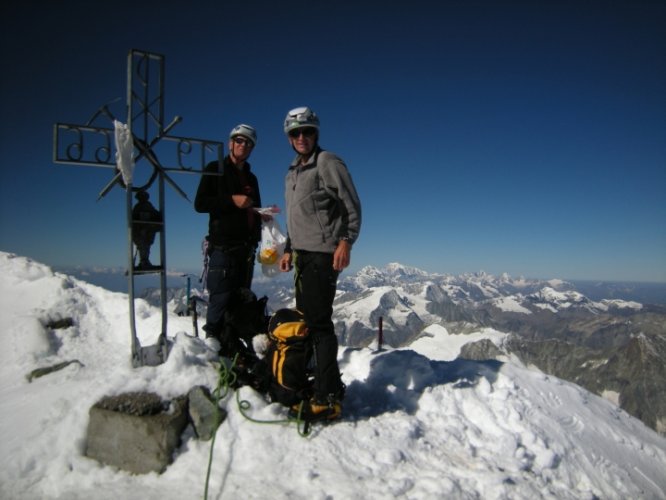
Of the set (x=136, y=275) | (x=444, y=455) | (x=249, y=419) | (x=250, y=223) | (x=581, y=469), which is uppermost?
(x=250, y=223)

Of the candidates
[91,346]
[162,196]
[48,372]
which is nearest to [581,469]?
[162,196]

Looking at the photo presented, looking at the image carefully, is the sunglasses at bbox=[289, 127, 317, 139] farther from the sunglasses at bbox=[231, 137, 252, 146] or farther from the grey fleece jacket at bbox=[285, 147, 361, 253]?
the sunglasses at bbox=[231, 137, 252, 146]

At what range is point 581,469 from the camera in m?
4.77

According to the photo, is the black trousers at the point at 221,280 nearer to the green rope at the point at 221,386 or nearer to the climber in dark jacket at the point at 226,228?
the climber in dark jacket at the point at 226,228

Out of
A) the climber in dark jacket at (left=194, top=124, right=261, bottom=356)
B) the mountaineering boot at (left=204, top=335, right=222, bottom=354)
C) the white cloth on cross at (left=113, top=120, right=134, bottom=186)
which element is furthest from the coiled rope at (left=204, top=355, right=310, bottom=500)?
the white cloth on cross at (left=113, top=120, right=134, bottom=186)

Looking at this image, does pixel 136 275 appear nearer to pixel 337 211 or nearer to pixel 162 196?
pixel 162 196

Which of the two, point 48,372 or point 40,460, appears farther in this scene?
point 48,372

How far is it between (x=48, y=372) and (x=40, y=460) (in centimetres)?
332

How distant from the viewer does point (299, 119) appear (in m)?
5.07

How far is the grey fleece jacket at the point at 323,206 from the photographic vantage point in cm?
504

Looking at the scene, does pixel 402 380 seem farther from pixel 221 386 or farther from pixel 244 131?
pixel 244 131

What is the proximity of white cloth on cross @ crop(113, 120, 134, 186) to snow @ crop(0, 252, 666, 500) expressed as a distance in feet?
7.91

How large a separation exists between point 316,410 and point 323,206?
106 inches

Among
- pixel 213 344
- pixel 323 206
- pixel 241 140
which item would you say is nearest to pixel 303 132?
pixel 323 206
